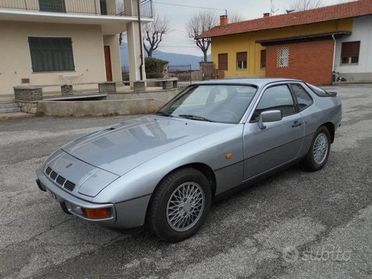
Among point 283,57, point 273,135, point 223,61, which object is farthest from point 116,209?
point 223,61

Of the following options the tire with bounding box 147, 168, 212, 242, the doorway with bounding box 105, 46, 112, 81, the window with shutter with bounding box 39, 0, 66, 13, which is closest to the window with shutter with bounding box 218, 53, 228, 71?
the doorway with bounding box 105, 46, 112, 81

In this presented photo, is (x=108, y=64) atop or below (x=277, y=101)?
atop

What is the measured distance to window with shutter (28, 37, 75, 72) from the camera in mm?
16172

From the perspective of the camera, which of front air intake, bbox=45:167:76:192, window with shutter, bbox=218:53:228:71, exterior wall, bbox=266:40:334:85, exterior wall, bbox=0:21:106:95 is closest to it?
front air intake, bbox=45:167:76:192

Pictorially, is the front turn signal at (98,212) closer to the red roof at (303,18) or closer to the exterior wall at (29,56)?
the exterior wall at (29,56)

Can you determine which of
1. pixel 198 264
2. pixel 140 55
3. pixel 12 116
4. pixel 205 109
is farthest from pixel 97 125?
pixel 140 55

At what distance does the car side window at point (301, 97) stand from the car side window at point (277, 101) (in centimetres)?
15

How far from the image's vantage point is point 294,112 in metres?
4.38

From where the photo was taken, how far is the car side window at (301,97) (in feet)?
15.0

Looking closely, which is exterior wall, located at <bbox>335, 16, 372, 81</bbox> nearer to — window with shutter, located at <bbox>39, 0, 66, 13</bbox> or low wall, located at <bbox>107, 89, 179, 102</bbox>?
low wall, located at <bbox>107, 89, 179, 102</bbox>

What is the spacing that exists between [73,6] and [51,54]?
8.60ft

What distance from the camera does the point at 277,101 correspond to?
13.9 feet

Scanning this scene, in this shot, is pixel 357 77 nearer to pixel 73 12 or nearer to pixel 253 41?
pixel 253 41

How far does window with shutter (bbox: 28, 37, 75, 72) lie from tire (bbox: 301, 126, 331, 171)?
15.1 meters
